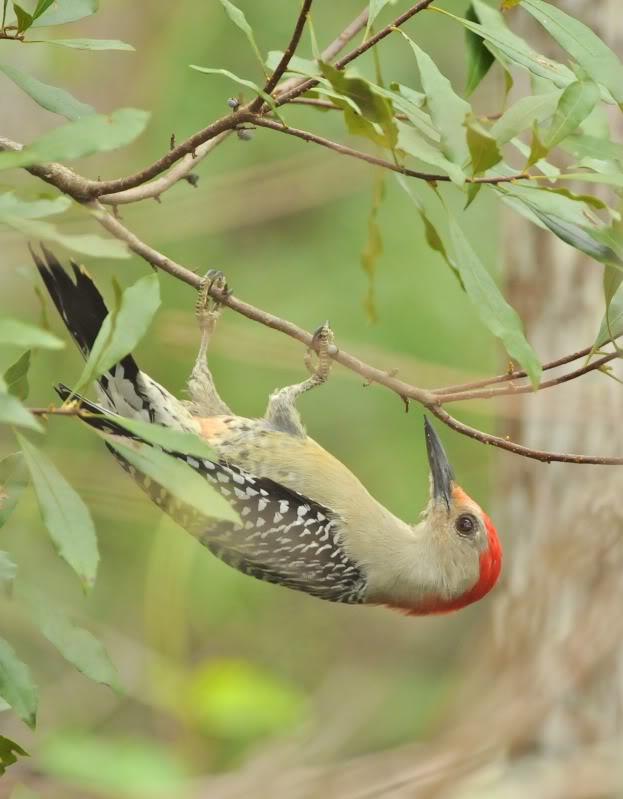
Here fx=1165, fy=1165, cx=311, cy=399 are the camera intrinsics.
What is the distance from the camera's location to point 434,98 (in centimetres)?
215

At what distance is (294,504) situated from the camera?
391cm

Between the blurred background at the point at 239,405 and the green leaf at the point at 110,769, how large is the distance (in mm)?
17

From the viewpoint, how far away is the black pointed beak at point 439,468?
4.03 metres

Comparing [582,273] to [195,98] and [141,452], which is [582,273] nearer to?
[195,98]

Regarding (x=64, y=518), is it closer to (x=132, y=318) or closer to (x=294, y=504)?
(x=132, y=318)

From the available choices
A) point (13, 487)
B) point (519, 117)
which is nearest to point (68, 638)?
point (13, 487)

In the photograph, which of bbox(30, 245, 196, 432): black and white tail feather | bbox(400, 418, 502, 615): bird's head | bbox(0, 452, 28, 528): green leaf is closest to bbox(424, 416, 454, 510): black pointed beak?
bbox(400, 418, 502, 615): bird's head

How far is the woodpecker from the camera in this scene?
11.9ft

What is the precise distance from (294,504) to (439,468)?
600 millimetres

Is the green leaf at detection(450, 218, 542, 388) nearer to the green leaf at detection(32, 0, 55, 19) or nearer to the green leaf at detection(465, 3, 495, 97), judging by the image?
the green leaf at detection(465, 3, 495, 97)

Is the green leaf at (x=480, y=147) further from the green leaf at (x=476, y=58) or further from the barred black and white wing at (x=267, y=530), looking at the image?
the barred black and white wing at (x=267, y=530)

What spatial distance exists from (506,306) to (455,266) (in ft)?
0.43

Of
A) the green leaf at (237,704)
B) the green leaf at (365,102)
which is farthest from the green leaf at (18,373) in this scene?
the green leaf at (237,704)

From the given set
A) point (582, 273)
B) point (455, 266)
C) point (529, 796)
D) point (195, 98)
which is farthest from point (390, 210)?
point (455, 266)
